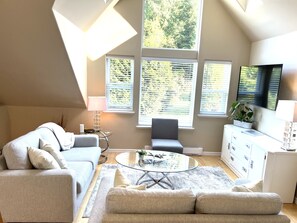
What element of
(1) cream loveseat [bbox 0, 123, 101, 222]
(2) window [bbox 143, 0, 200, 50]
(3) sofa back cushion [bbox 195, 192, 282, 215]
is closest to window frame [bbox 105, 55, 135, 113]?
(2) window [bbox 143, 0, 200, 50]

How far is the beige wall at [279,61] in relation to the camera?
328cm

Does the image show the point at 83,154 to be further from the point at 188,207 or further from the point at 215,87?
the point at 215,87

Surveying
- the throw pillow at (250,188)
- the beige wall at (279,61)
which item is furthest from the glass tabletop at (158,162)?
the beige wall at (279,61)

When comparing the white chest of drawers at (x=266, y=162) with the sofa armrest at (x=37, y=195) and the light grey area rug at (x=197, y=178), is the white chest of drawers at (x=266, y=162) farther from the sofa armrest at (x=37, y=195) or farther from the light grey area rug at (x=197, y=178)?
the sofa armrest at (x=37, y=195)

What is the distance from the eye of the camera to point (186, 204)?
4.88ft

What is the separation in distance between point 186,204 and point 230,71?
3.80 m

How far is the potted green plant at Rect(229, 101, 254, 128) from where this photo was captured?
170 inches

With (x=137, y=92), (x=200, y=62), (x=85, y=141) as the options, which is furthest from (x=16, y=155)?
(x=200, y=62)

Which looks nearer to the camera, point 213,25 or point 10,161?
point 10,161

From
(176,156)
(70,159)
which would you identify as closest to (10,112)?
(70,159)

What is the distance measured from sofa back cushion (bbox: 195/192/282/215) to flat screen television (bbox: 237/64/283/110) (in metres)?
2.37

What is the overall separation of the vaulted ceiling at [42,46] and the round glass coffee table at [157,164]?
171cm

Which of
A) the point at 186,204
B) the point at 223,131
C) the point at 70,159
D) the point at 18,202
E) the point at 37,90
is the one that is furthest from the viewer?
the point at 223,131

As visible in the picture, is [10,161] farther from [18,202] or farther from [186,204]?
[186,204]
